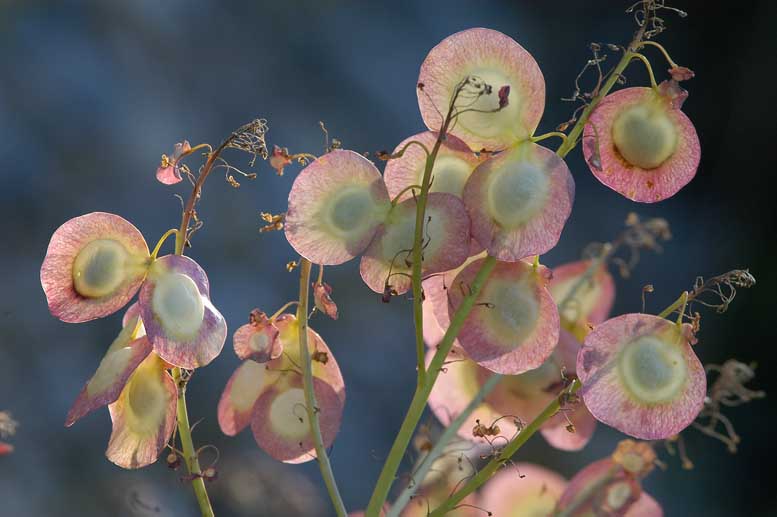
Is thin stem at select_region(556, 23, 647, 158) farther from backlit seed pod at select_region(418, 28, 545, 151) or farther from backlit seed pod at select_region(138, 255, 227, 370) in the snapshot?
backlit seed pod at select_region(138, 255, 227, 370)

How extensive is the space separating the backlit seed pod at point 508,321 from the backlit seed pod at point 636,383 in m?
0.02

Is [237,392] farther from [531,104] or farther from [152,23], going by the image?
[152,23]

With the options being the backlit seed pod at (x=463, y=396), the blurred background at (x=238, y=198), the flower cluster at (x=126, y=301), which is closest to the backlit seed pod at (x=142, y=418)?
the flower cluster at (x=126, y=301)

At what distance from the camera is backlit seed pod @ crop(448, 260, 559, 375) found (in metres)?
0.28

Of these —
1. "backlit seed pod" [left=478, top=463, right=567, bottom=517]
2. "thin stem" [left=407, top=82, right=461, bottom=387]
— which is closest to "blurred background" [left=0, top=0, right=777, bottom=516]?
"backlit seed pod" [left=478, top=463, right=567, bottom=517]

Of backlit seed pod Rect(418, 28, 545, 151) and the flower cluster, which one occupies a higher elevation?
backlit seed pod Rect(418, 28, 545, 151)

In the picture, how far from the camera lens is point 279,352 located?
292mm

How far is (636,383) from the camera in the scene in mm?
263

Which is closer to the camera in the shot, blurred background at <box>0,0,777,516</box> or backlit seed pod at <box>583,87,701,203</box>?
backlit seed pod at <box>583,87,701,203</box>

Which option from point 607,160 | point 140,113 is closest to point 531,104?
point 607,160

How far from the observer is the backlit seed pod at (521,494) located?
36cm

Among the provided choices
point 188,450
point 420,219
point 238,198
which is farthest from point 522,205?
point 238,198

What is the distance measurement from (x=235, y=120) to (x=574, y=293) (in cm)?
81

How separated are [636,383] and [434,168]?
92 millimetres
